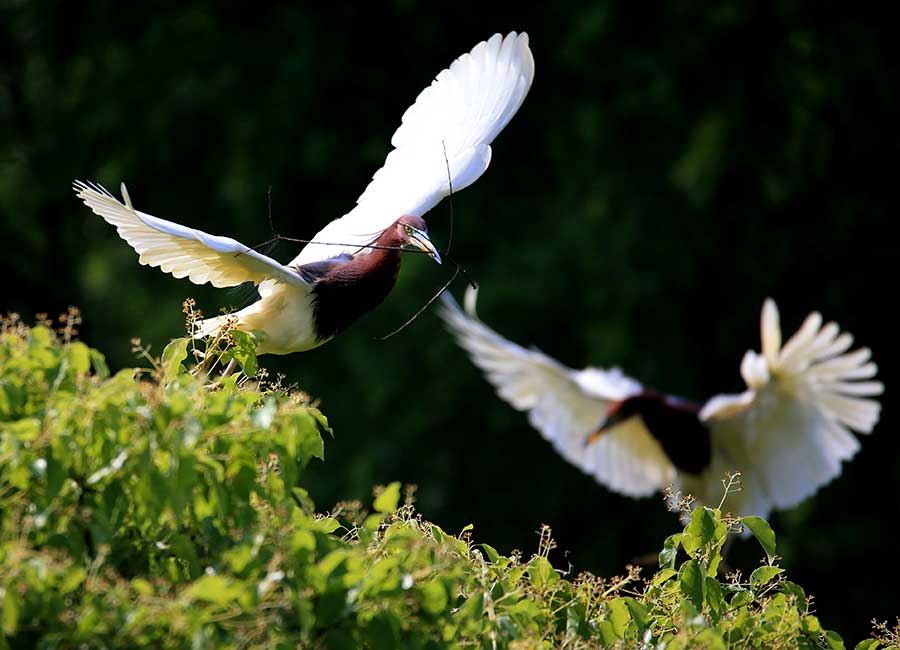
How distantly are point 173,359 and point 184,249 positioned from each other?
68cm

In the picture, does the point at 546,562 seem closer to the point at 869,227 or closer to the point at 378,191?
the point at 378,191

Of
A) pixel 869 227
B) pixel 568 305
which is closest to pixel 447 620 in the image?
pixel 568 305

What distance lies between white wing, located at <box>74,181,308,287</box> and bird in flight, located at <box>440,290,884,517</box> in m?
2.16

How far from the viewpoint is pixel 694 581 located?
1996 millimetres

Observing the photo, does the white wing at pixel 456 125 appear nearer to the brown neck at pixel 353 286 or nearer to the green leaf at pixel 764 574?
the brown neck at pixel 353 286

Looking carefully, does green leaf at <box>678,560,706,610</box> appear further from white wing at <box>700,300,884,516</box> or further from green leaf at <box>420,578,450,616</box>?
white wing at <box>700,300,884,516</box>

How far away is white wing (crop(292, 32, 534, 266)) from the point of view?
3146mm

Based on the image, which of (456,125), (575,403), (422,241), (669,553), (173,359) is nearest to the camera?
(173,359)

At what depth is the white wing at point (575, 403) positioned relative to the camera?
514 centimetres

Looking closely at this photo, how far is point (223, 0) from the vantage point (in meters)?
7.82

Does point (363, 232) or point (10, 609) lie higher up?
point (363, 232)

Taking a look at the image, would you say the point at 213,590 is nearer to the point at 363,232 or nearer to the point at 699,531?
the point at 699,531

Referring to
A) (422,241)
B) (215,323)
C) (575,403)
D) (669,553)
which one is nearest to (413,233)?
(422,241)

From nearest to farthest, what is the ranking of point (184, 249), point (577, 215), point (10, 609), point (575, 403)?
point (10, 609), point (184, 249), point (575, 403), point (577, 215)
